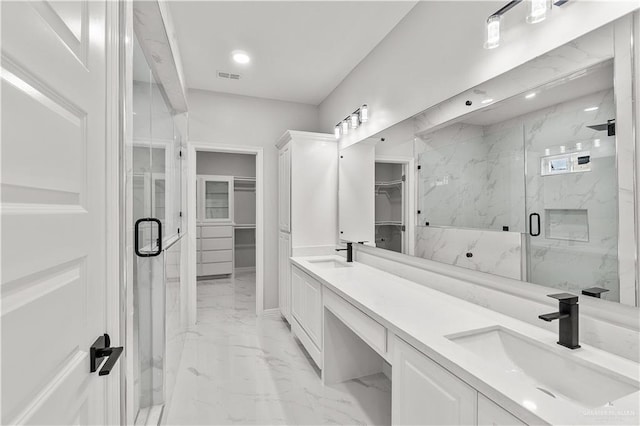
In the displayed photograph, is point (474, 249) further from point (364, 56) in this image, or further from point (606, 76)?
point (364, 56)

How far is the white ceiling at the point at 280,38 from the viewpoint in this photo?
220 centimetres

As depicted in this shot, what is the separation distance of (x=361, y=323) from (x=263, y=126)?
2.95m

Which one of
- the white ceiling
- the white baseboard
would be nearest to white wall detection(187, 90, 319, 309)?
the white baseboard

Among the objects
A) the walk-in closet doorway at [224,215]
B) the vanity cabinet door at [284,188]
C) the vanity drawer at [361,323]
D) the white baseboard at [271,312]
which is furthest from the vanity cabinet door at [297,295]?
the walk-in closet doorway at [224,215]

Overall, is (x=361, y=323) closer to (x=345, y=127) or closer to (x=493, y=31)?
(x=493, y=31)

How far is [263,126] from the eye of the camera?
12.7 ft

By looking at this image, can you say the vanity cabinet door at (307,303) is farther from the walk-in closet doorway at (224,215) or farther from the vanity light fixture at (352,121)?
the walk-in closet doorway at (224,215)

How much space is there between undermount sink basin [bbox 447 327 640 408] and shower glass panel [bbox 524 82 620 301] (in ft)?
0.96

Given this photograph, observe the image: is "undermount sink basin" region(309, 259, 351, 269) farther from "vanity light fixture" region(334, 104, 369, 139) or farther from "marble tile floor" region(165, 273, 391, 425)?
"vanity light fixture" region(334, 104, 369, 139)

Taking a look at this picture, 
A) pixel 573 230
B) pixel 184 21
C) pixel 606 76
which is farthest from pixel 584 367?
pixel 184 21

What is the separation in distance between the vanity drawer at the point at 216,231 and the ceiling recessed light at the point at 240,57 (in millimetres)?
3439

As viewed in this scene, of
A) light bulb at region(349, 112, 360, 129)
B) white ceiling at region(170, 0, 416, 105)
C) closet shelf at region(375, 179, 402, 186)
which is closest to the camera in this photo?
white ceiling at region(170, 0, 416, 105)

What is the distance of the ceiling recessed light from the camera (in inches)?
111

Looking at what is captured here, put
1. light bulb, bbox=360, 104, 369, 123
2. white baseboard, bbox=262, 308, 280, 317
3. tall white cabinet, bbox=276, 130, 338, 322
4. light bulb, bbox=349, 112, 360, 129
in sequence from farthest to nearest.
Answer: white baseboard, bbox=262, 308, 280, 317 → tall white cabinet, bbox=276, 130, 338, 322 → light bulb, bbox=349, 112, 360, 129 → light bulb, bbox=360, 104, 369, 123
